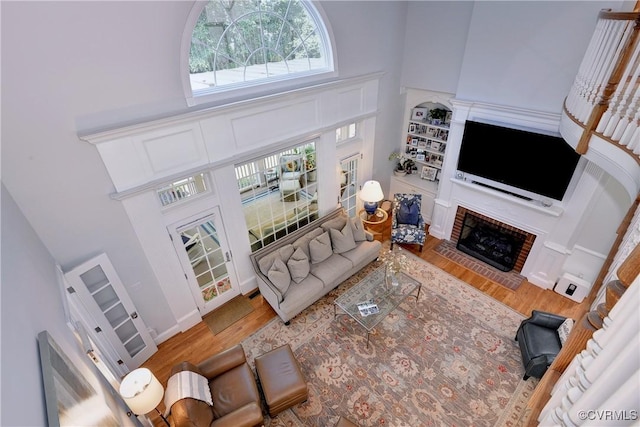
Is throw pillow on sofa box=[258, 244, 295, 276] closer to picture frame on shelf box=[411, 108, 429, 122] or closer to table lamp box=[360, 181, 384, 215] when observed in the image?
table lamp box=[360, 181, 384, 215]

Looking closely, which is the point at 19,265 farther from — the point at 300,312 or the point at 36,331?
the point at 300,312

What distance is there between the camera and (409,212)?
6035mm

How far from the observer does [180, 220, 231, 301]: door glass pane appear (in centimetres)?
431

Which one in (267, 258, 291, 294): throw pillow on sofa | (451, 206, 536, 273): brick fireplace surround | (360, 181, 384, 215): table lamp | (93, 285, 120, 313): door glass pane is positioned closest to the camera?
(93, 285, 120, 313): door glass pane

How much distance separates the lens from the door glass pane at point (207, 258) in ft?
14.1

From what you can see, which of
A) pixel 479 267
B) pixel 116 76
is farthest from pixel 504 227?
pixel 116 76

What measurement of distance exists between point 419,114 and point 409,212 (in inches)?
76.4

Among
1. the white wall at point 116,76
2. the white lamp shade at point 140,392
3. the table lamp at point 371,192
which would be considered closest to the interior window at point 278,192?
the table lamp at point 371,192

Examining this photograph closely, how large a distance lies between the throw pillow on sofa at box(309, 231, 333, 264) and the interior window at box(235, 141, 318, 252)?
0.59 meters

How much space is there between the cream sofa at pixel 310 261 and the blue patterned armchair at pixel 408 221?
621 millimetres

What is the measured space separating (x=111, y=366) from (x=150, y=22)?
144 inches

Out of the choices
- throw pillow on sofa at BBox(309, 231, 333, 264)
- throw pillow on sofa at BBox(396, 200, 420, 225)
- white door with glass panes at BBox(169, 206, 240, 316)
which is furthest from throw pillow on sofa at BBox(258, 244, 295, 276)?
throw pillow on sofa at BBox(396, 200, 420, 225)

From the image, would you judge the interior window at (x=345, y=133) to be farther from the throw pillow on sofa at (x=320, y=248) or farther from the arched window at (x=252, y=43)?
the throw pillow on sofa at (x=320, y=248)

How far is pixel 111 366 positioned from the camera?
11.6ft
